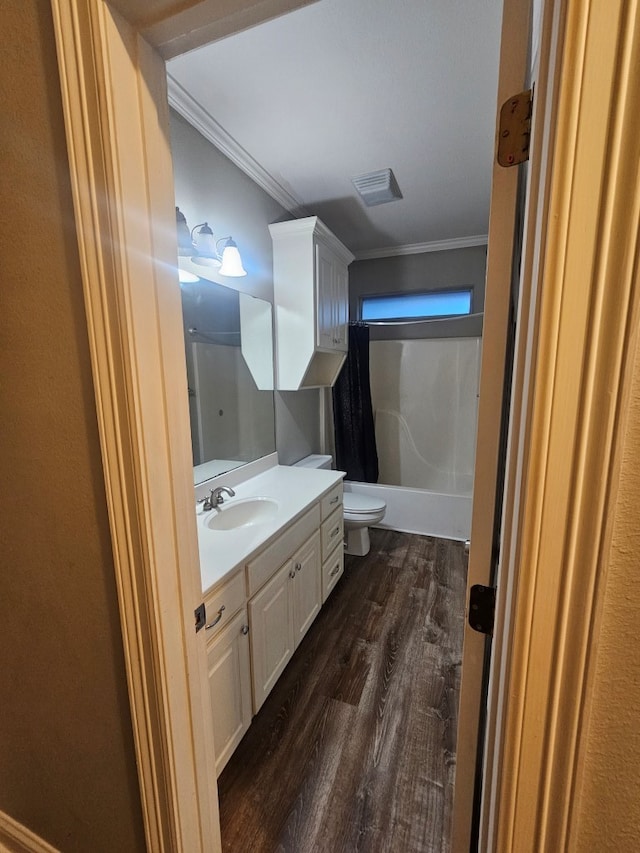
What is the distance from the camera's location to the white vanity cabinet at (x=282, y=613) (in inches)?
55.7

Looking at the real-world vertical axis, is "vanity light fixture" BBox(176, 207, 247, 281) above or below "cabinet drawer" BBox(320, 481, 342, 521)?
above

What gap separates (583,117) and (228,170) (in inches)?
80.0

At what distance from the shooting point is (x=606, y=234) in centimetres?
33

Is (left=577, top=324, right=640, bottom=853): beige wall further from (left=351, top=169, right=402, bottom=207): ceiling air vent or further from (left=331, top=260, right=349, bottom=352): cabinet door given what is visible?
(left=331, top=260, right=349, bottom=352): cabinet door

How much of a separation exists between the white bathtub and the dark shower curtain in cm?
25

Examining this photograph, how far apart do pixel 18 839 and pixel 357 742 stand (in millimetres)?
1053

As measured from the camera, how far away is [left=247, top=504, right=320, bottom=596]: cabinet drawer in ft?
4.46

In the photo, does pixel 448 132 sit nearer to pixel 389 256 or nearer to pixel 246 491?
pixel 389 256

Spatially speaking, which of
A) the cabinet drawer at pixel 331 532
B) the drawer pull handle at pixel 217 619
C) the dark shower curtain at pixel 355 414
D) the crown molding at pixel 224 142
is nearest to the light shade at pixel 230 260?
the crown molding at pixel 224 142

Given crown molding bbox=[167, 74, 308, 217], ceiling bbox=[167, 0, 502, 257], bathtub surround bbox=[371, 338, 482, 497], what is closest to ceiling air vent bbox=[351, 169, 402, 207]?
ceiling bbox=[167, 0, 502, 257]

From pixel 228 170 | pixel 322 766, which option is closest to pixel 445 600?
pixel 322 766

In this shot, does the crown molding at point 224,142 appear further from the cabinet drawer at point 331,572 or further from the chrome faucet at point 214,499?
the cabinet drawer at point 331,572

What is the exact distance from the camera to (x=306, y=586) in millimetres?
1854

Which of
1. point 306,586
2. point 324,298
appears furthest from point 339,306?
point 306,586
